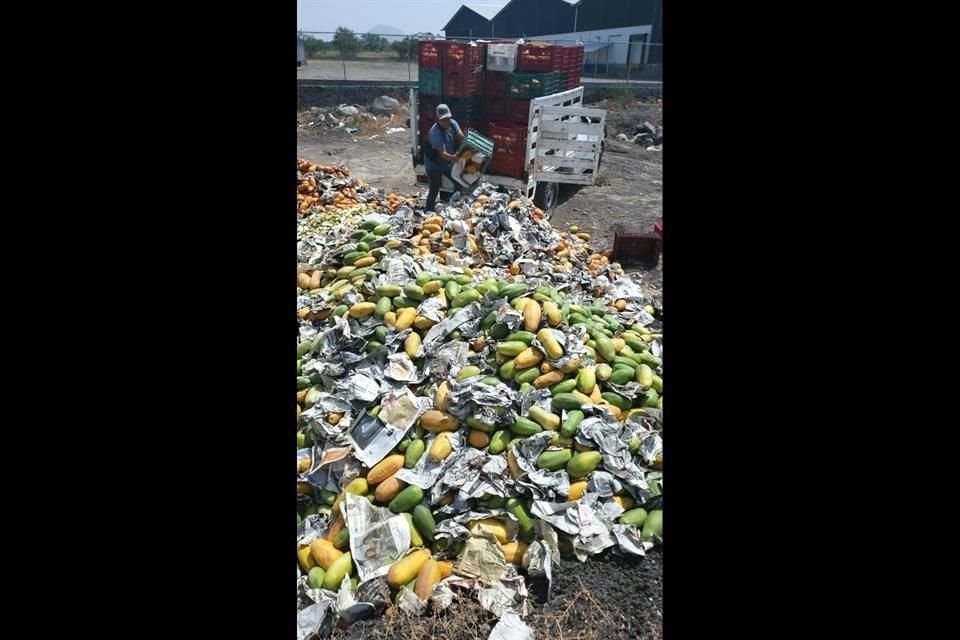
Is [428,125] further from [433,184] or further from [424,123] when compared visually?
[433,184]

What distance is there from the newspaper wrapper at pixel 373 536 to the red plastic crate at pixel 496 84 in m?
10.1

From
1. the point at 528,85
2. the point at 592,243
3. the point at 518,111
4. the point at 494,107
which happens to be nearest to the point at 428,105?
the point at 494,107

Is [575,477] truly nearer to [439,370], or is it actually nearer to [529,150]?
[439,370]

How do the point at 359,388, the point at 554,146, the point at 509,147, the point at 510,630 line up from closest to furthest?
the point at 510,630 → the point at 359,388 → the point at 509,147 → the point at 554,146

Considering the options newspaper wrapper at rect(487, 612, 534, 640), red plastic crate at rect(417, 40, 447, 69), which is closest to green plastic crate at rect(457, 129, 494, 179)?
red plastic crate at rect(417, 40, 447, 69)

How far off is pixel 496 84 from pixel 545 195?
2.56 m

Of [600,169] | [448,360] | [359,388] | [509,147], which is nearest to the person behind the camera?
[359,388]

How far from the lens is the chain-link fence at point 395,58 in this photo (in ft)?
106

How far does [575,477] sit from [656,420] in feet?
3.08

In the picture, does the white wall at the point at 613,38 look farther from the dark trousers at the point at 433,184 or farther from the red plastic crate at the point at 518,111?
the dark trousers at the point at 433,184

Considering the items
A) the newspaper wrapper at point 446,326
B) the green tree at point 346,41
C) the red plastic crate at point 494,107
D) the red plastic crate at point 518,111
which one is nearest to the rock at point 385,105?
the green tree at point 346,41

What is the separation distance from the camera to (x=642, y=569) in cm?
369

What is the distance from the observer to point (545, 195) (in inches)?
488

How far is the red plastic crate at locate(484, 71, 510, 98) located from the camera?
11727mm
